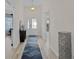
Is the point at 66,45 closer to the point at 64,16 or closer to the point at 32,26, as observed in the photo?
the point at 64,16

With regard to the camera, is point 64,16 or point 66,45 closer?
point 66,45

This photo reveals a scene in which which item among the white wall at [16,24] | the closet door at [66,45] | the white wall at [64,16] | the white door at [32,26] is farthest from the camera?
the white door at [32,26]

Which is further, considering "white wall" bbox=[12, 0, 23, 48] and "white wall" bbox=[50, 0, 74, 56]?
"white wall" bbox=[12, 0, 23, 48]

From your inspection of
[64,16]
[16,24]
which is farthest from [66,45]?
[16,24]

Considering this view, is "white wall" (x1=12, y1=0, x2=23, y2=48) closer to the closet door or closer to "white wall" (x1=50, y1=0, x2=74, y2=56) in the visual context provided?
"white wall" (x1=50, y1=0, x2=74, y2=56)

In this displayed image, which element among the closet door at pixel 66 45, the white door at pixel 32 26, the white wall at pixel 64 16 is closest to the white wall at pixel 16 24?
the white wall at pixel 64 16

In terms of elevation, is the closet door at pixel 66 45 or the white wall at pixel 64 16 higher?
the white wall at pixel 64 16

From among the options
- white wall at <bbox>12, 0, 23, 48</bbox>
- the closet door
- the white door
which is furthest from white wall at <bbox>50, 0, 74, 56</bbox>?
the white door

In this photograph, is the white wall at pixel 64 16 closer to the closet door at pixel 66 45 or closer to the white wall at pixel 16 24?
the closet door at pixel 66 45
